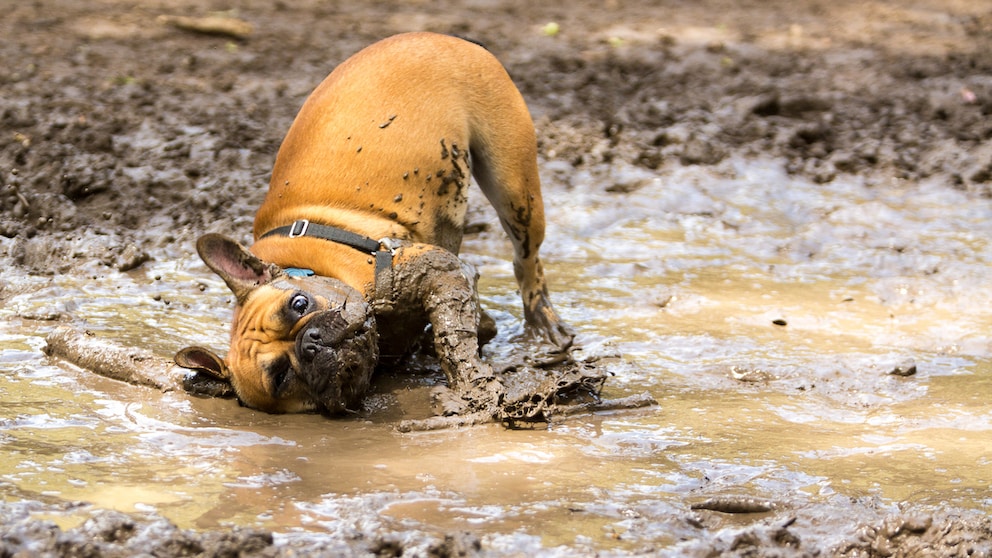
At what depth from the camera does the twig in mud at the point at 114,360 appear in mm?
4742

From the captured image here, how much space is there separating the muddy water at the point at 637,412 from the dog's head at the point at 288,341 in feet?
0.37

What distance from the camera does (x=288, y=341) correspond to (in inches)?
171

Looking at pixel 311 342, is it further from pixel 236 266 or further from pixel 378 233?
pixel 378 233

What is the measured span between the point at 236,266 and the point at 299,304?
0.43 meters

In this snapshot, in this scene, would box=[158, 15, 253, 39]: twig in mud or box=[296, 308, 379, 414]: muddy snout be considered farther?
box=[158, 15, 253, 39]: twig in mud

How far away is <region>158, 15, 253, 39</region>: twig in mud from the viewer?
1140 cm

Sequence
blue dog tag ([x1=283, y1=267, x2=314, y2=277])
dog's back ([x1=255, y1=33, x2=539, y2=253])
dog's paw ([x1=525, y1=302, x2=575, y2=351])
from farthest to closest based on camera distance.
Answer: dog's paw ([x1=525, y1=302, x2=575, y2=351]) < dog's back ([x1=255, y1=33, x2=539, y2=253]) < blue dog tag ([x1=283, y1=267, x2=314, y2=277])

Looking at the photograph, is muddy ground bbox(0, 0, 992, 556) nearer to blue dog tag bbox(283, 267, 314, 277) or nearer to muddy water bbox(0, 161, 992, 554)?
muddy water bbox(0, 161, 992, 554)

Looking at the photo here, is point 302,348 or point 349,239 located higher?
point 349,239

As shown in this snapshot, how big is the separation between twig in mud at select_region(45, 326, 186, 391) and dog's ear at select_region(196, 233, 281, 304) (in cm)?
50

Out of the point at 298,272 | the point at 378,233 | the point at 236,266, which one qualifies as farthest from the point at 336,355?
the point at 378,233

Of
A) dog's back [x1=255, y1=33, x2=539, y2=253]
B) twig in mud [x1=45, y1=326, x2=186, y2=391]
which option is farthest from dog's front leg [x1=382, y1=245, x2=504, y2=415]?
twig in mud [x1=45, y1=326, x2=186, y2=391]

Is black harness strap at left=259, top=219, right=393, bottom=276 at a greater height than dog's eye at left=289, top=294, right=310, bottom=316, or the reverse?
black harness strap at left=259, top=219, right=393, bottom=276

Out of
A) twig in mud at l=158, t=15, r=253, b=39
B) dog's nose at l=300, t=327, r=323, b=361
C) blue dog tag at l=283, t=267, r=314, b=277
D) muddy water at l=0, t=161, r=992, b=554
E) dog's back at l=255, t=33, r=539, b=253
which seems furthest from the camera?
twig in mud at l=158, t=15, r=253, b=39
